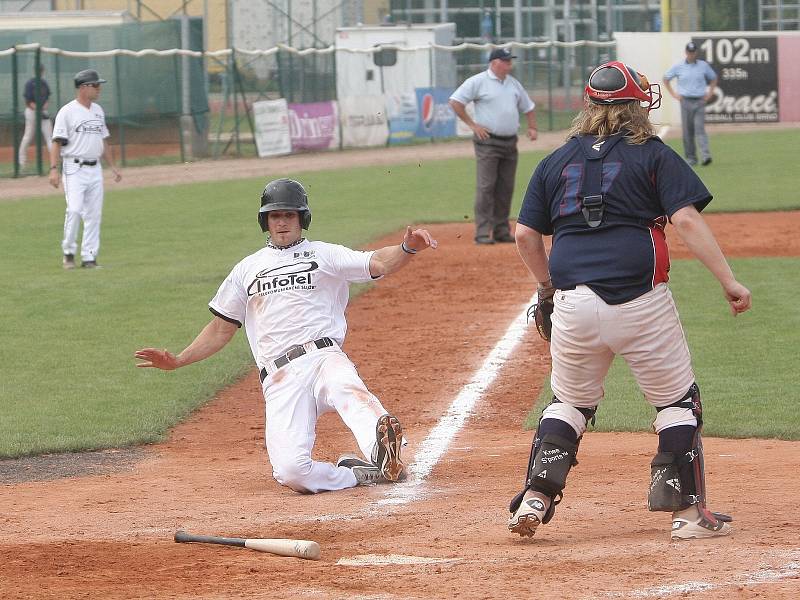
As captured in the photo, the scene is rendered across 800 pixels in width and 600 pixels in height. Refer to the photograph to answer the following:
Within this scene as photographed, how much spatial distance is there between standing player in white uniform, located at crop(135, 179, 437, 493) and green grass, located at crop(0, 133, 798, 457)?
4.85 ft

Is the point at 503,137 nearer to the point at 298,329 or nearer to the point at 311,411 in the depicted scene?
the point at 298,329

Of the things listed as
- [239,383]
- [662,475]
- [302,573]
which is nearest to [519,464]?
[662,475]

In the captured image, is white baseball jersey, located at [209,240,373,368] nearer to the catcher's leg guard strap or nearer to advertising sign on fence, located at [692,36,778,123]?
the catcher's leg guard strap

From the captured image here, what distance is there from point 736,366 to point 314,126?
2365cm

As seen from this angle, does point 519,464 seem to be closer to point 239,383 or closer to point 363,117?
point 239,383

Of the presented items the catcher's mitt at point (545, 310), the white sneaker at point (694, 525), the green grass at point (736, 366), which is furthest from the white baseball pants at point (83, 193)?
the white sneaker at point (694, 525)

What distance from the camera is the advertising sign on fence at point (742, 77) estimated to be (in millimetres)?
33469

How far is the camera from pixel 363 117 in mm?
33000

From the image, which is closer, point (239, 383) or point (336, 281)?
point (336, 281)

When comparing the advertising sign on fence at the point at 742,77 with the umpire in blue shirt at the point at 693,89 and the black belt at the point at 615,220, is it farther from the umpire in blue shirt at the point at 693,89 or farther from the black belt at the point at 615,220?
the black belt at the point at 615,220

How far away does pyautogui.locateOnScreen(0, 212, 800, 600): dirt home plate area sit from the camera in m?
4.67

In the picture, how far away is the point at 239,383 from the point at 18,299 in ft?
14.6

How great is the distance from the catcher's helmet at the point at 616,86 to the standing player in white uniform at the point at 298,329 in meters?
1.55

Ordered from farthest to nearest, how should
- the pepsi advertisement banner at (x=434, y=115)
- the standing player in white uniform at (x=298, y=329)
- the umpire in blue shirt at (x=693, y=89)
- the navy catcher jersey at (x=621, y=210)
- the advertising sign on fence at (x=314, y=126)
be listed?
the pepsi advertisement banner at (x=434, y=115)
the advertising sign on fence at (x=314, y=126)
the umpire in blue shirt at (x=693, y=89)
the standing player in white uniform at (x=298, y=329)
the navy catcher jersey at (x=621, y=210)
